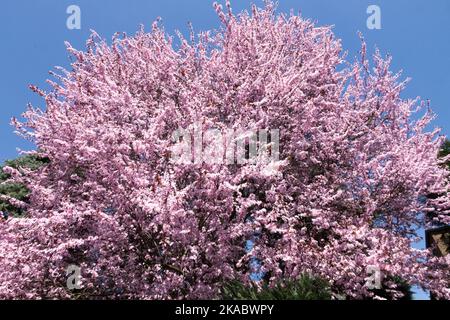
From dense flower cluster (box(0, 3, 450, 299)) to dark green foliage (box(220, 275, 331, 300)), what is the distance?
1483 mm

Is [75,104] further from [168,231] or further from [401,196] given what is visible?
[401,196]

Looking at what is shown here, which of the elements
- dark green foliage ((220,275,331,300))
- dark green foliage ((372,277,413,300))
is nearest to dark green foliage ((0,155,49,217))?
dark green foliage ((220,275,331,300))

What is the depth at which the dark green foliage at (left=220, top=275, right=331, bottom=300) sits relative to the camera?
26.1ft

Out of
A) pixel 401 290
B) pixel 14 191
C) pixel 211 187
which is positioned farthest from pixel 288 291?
pixel 14 191

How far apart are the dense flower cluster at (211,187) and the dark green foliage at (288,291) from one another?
148 centimetres

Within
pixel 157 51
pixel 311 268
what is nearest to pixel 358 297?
pixel 311 268

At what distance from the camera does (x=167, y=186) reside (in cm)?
947

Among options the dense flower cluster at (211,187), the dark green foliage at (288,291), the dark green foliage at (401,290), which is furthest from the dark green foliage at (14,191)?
the dark green foliage at (401,290)

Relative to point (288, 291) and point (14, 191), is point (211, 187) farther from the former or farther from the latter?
point (14, 191)

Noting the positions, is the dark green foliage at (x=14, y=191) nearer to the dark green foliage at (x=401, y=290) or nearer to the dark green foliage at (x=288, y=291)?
the dark green foliage at (x=288, y=291)

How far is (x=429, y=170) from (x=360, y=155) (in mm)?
2332

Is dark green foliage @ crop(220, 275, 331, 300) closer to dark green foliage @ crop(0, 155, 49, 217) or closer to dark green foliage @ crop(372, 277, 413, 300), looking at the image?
dark green foliage @ crop(372, 277, 413, 300)

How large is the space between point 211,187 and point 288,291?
9.64 feet

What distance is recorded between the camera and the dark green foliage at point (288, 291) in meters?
7.95
